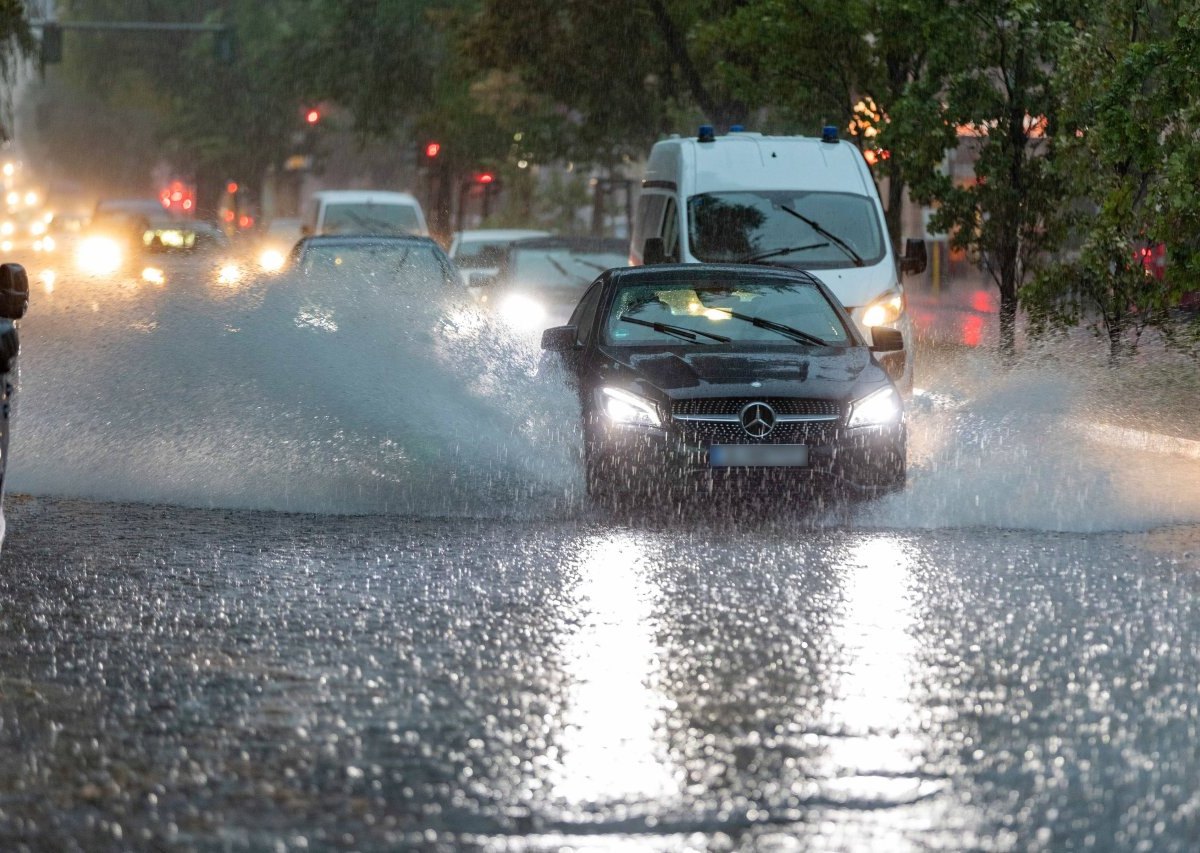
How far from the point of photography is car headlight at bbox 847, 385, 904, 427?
36.6 feet

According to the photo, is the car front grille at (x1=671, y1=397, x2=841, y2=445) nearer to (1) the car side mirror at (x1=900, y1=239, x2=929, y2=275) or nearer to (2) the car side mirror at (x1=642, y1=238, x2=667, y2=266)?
(2) the car side mirror at (x1=642, y1=238, x2=667, y2=266)

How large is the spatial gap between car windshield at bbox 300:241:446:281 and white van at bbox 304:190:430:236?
1201 cm

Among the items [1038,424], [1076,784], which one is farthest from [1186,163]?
[1076,784]

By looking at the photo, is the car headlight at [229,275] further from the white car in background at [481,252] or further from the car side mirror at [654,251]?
the white car in background at [481,252]

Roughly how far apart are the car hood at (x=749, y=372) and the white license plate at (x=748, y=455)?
0.88 feet

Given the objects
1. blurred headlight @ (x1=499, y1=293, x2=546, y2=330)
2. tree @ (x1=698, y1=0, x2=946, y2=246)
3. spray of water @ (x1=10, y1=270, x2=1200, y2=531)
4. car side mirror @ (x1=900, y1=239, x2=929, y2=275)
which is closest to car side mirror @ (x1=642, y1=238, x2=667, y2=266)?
car side mirror @ (x1=900, y1=239, x2=929, y2=275)

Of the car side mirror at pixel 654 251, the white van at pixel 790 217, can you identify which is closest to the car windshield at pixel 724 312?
the white van at pixel 790 217

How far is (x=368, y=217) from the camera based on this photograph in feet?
105

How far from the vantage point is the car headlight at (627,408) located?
11070mm

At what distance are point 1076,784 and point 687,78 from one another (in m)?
27.9

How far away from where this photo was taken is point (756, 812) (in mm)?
5227

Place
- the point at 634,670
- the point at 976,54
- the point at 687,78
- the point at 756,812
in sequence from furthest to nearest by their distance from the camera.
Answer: the point at 687,78 < the point at 976,54 < the point at 634,670 < the point at 756,812

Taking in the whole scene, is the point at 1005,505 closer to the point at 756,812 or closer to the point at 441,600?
the point at 441,600

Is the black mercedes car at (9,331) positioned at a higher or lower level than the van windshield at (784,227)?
higher
